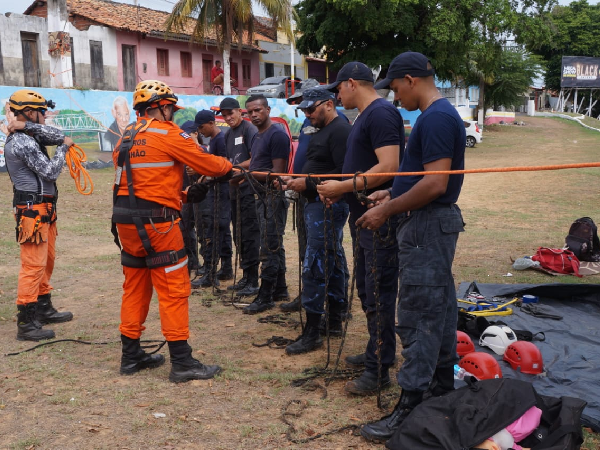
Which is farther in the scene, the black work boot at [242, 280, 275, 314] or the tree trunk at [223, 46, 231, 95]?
the tree trunk at [223, 46, 231, 95]

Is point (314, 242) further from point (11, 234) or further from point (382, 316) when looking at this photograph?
point (11, 234)

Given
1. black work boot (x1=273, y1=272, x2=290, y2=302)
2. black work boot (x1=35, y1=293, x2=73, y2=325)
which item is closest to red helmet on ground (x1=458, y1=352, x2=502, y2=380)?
black work boot (x1=273, y1=272, x2=290, y2=302)

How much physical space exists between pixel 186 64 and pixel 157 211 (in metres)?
34.5

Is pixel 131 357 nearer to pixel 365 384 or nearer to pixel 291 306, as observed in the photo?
pixel 365 384

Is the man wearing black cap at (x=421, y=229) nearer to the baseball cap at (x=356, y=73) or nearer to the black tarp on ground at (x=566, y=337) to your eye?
the baseball cap at (x=356, y=73)

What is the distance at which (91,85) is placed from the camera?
3119 cm

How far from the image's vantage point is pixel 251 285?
702 centimetres

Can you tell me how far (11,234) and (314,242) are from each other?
747 centimetres

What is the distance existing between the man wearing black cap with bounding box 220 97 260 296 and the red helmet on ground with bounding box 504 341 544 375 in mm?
3242

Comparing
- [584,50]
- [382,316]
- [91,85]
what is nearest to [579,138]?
[91,85]

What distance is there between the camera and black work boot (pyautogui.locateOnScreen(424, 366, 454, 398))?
3795 mm

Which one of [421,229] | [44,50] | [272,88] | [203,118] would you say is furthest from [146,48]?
[421,229]

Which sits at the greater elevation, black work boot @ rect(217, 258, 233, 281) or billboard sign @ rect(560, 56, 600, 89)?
billboard sign @ rect(560, 56, 600, 89)

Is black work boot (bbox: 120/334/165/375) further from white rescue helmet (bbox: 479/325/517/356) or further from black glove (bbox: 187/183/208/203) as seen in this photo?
white rescue helmet (bbox: 479/325/517/356)
